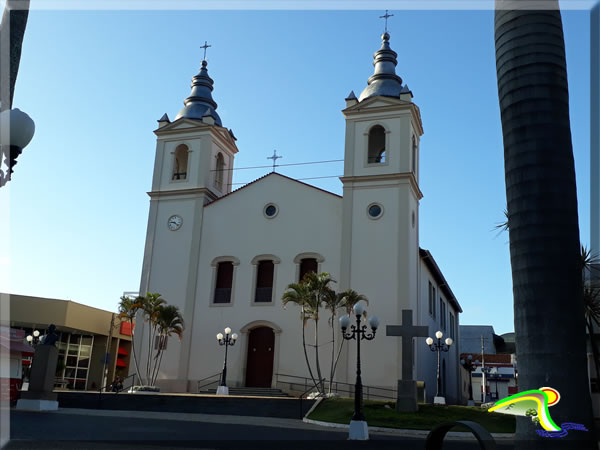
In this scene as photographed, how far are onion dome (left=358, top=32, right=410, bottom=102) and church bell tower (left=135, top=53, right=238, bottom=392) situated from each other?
850cm

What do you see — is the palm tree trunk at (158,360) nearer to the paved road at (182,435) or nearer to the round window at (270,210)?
the round window at (270,210)

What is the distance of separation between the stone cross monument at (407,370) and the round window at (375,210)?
7.72 m

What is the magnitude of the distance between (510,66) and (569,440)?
4072 millimetres

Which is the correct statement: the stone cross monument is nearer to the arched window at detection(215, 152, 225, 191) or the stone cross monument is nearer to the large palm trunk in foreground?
the large palm trunk in foreground

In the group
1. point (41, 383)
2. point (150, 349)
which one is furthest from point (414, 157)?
point (41, 383)

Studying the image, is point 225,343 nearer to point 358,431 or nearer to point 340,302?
point 340,302

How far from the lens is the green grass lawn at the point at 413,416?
669 inches

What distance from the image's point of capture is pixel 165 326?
92.7 feet

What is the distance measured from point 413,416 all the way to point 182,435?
7803 millimetres

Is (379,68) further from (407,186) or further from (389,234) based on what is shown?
(389,234)

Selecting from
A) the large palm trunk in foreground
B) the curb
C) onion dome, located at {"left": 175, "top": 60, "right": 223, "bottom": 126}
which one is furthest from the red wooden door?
the large palm trunk in foreground

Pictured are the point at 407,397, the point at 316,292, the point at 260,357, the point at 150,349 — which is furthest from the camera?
the point at 150,349

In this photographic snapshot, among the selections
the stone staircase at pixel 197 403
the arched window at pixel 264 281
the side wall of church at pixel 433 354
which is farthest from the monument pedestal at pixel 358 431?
the arched window at pixel 264 281

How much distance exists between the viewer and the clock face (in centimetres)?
3164
